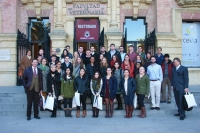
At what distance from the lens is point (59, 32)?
13.9m

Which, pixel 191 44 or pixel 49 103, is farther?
pixel 191 44

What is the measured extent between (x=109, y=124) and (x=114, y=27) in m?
7.65

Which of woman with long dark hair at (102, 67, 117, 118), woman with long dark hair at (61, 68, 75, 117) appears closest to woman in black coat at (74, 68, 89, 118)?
woman with long dark hair at (61, 68, 75, 117)

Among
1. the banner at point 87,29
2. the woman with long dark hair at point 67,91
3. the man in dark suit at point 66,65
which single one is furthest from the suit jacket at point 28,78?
the banner at point 87,29

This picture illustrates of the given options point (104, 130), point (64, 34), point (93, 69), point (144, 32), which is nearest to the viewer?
point (104, 130)

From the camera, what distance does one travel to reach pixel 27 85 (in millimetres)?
8516

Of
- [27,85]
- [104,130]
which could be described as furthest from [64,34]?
[104,130]

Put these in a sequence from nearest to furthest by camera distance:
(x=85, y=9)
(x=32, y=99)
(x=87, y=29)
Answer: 1. (x=32, y=99)
2. (x=85, y=9)
3. (x=87, y=29)

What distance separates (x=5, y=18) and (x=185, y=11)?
10.6 metres

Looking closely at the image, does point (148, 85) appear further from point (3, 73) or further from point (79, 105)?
point (3, 73)

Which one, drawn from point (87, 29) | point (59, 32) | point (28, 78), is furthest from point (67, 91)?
point (87, 29)

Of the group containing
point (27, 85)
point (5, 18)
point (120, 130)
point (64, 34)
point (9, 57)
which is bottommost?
point (120, 130)

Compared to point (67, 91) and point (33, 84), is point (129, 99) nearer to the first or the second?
point (67, 91)

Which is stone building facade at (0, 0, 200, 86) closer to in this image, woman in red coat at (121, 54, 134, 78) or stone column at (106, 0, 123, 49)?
stone column at (106, 0, 123, 49)
